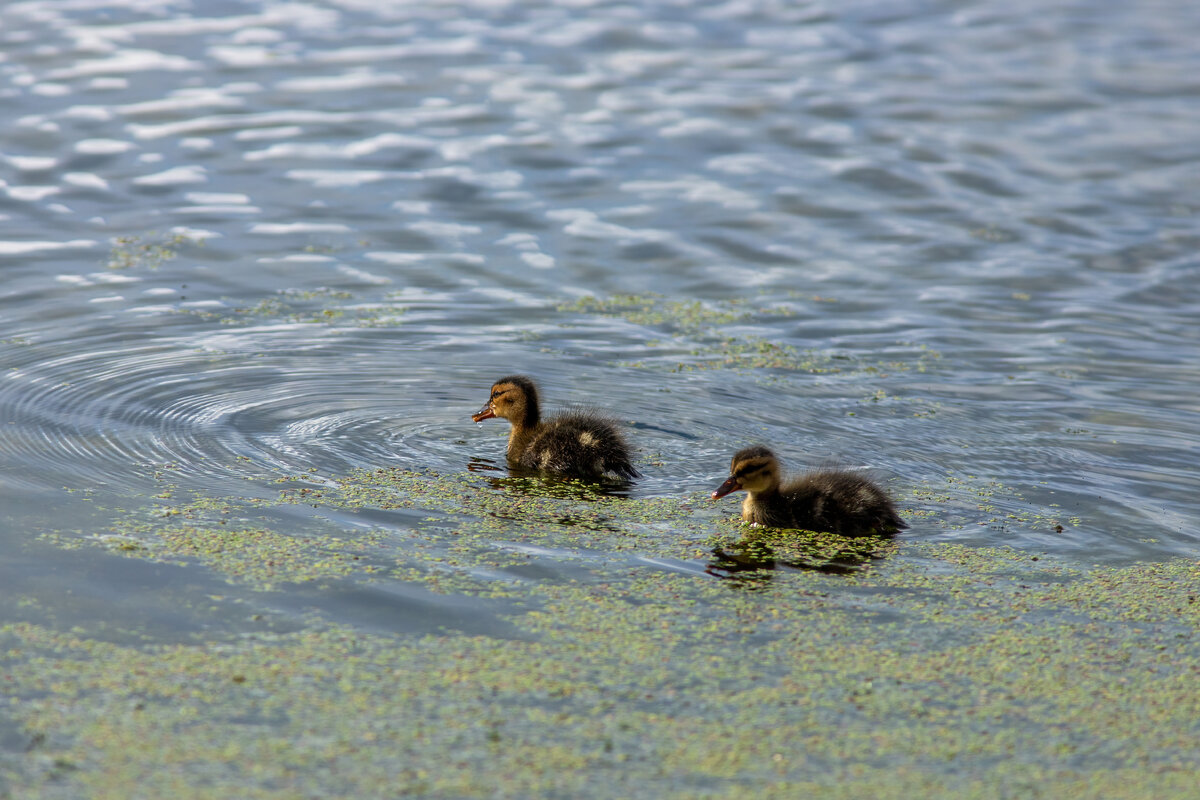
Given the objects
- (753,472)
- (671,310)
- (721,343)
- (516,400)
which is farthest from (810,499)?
(671,310)

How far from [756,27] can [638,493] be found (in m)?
11.8

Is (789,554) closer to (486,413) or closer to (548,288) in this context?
(486,413)

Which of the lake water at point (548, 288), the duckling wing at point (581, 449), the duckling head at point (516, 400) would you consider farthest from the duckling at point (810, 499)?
the duckling head at point (516, 400)

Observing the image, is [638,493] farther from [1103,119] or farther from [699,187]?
[1103,119]

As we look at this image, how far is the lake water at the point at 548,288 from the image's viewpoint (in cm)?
595

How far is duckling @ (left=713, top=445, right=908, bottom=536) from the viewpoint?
6.18 m

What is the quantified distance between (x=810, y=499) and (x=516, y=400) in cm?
184

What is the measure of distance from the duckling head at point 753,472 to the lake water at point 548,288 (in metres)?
0.25

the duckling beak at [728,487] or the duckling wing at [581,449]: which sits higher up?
the duckling wing at [581,449]

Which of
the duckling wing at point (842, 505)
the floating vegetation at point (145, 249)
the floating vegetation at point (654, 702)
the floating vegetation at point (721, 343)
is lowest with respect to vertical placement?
the floating vegetation at point (654, 702)

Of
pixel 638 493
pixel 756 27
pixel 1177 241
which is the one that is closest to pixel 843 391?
pixel 638 493

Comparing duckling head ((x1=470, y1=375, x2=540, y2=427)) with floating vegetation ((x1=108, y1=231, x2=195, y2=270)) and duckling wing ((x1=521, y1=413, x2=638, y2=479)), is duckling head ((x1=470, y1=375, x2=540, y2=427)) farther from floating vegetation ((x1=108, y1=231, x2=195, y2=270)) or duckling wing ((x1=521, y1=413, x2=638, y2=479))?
floating vegetation ((x1=108, y1=231, x2=195, y2=270))

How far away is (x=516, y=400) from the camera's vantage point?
7426mm

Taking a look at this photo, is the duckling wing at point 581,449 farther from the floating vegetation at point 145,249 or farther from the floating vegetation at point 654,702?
the floating vegetation at point 145,249
